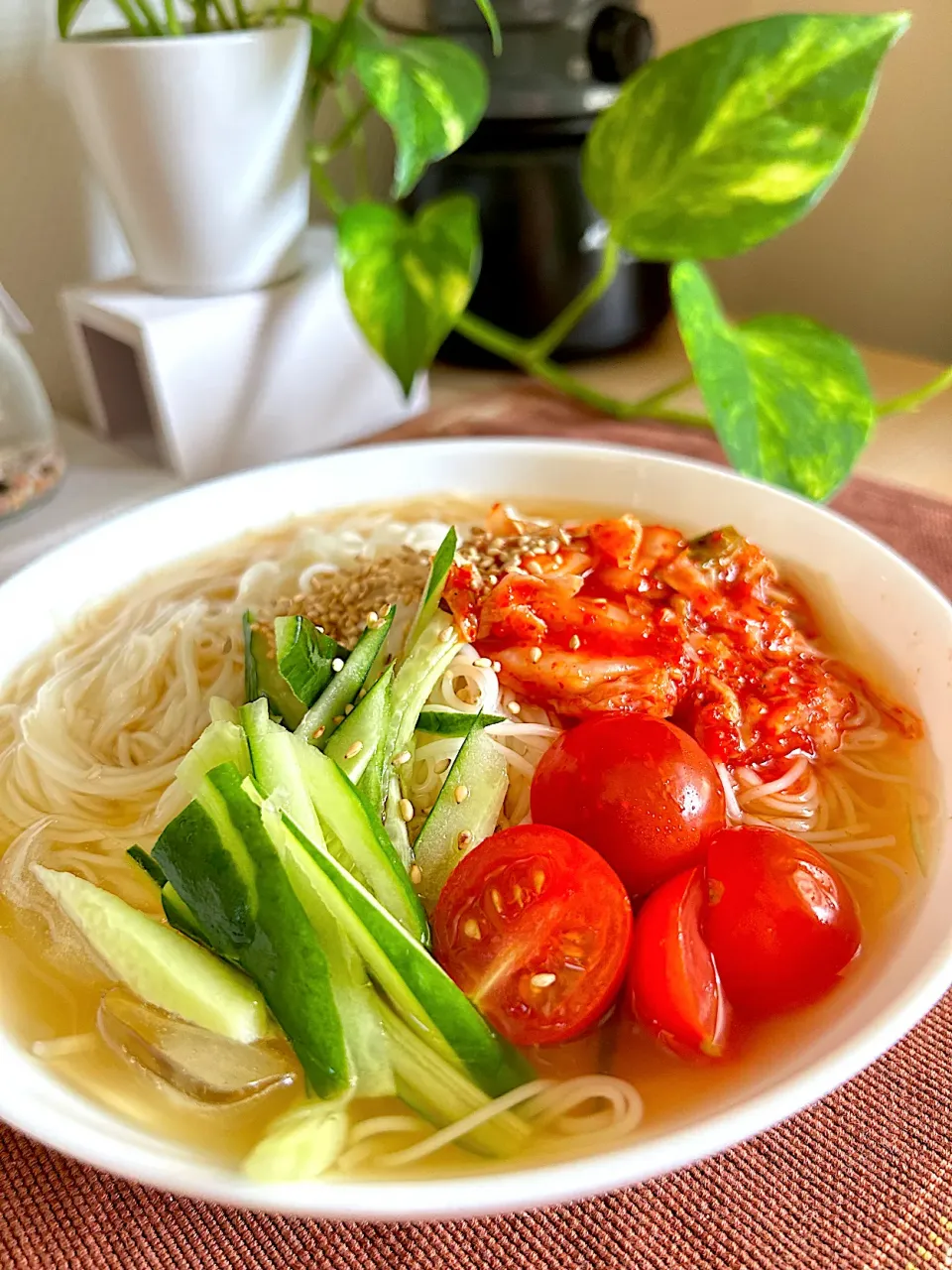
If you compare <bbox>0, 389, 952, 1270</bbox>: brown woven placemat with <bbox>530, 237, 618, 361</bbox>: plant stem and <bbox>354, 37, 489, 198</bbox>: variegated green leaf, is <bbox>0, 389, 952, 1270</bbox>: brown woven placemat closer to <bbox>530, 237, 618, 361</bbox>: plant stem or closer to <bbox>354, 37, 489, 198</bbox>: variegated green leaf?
<bbox>354, 37, 489, 198</bbox>: variegated green leaf

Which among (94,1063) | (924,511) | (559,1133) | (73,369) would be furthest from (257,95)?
(559,1133)

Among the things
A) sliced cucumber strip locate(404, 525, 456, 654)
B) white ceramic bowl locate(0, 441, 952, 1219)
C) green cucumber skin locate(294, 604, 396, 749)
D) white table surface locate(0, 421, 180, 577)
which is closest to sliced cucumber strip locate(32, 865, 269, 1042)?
white ceramic bowl locate(0, 441, 952, 1219)

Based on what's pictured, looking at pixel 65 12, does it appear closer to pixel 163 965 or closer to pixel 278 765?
pixel 278 765

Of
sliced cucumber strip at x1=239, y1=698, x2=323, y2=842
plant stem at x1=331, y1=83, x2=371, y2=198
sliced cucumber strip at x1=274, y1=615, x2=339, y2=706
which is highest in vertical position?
plant stem at x1=331, y1=83, x2=371, y2=198

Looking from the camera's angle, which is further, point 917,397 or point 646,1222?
point 917,397

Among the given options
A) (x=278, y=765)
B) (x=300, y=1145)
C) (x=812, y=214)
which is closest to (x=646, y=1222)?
(x=300, y=1145)
